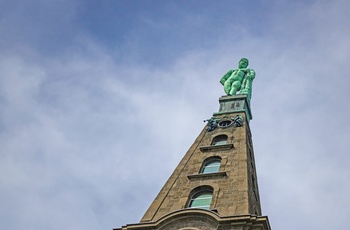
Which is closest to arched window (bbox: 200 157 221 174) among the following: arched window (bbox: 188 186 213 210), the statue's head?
arched window (bbox: 188 186 213 210)

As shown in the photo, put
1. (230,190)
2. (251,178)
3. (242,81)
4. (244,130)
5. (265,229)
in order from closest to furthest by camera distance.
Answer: (265,229), (230,190), (251,178), (244,130), (242,81)

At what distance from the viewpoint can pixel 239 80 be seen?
51.1 metres

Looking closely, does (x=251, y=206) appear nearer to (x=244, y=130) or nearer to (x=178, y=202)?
(x=178, y=202)

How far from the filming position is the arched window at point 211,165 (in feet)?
128

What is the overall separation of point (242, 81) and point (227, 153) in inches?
507

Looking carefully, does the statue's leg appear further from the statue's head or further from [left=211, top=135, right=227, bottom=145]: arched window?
[left=211, top=135, right=227, bottom=145]: arched window

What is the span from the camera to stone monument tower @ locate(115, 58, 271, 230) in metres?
31.9

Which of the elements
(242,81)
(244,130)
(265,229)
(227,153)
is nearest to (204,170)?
(227,153)

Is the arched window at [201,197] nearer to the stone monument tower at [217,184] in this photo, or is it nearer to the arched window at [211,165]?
the stone monument tower at [217,184]

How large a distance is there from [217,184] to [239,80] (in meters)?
16.8

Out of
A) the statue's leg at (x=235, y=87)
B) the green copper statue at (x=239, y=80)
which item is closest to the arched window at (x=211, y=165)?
the green copper statue at (x=239, y=80)

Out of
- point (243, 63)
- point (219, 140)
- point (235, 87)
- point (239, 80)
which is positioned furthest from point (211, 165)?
point (243, 63)

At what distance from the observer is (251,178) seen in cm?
3847

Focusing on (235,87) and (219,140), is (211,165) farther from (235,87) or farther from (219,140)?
(235,87)
